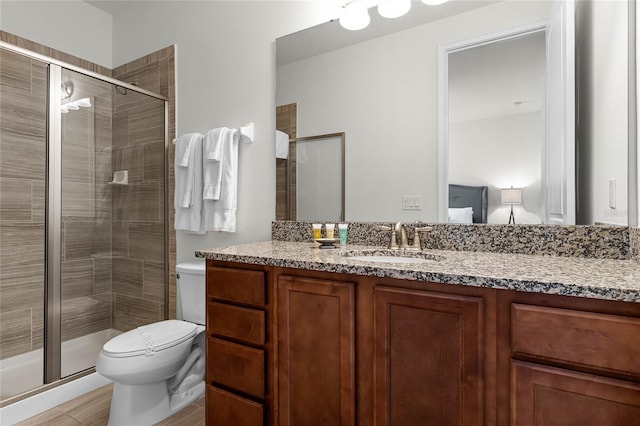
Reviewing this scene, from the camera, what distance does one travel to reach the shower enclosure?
1.97m

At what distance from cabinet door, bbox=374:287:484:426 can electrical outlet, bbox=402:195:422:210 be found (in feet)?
2.04

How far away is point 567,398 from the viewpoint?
822mm

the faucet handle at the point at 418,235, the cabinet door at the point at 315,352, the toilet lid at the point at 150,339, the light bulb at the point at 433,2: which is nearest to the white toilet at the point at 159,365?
the toilet lid at the point at 150,339

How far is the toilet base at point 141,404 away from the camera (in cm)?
165

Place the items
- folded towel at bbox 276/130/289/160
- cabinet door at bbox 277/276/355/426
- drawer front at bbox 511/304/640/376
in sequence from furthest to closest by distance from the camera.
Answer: folded towel at bbox 276/130/289/160
cabinet door at bbox 277/276/355/426
drawer front at bbox 511/304/640/376

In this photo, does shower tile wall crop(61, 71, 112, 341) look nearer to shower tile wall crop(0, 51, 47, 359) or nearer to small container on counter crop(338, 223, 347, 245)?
shower tile wall crop(0, 51, 47, 359)

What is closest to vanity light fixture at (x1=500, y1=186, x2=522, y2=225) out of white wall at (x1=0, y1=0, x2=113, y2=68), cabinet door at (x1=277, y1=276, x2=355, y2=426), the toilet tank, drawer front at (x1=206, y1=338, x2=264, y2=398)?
cabinet door at (x1=277, y1=276, x2=355, y2=426)

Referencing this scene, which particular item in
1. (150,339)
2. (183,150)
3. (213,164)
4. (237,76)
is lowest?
(150,339)

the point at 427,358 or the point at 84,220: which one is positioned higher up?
the point at 84,220

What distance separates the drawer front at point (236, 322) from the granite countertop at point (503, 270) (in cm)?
19

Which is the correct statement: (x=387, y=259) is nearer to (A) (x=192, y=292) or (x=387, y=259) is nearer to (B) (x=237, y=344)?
(B) (x=237, y=344)

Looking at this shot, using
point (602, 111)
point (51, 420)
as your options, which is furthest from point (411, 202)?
point (51, 420)

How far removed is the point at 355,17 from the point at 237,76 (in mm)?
806

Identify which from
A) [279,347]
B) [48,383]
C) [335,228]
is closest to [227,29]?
[335,228]
